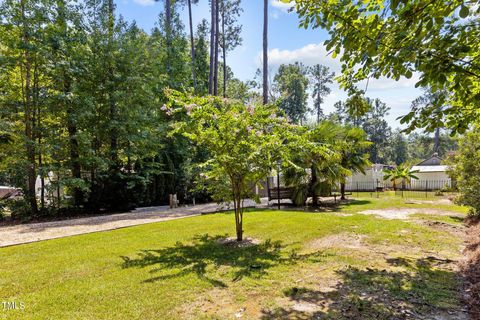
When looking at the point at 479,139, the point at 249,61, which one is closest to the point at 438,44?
the point at 479,139

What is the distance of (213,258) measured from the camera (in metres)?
4.72

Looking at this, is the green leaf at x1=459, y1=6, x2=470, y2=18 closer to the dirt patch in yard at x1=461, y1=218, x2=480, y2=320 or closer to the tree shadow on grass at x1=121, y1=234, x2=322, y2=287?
the dirt patch in yard at x1=461, y1=218, x2=480, y2=320

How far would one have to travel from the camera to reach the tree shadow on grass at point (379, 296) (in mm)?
2869

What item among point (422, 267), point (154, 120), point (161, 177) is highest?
point (154, 120)

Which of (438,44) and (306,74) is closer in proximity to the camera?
(438,44)

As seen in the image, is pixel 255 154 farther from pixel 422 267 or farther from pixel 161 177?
pixel 161 177

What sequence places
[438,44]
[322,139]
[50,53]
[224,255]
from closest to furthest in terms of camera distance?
[438,44] → [224,255] → [50,53] → [322,139]

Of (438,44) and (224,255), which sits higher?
(438,44)

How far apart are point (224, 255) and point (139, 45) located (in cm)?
1129

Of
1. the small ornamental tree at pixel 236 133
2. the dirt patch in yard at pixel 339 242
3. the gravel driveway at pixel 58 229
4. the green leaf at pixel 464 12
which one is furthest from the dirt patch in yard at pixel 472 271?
the gravel driveway at pixel 58 229

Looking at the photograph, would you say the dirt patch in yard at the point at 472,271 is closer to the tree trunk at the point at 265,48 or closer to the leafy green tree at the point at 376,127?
the tree trunk at the point at 265,48

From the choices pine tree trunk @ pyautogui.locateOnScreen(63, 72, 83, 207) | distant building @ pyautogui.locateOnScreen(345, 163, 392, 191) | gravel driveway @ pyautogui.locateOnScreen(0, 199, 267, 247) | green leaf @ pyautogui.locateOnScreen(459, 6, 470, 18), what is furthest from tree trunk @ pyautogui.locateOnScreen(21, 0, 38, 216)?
distant building @ pyautogui.locateOnScreen(345, 163, 392, 191)

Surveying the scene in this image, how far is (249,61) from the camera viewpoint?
23.9m

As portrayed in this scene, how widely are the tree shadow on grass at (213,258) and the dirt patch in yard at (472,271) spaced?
6.95 feet
